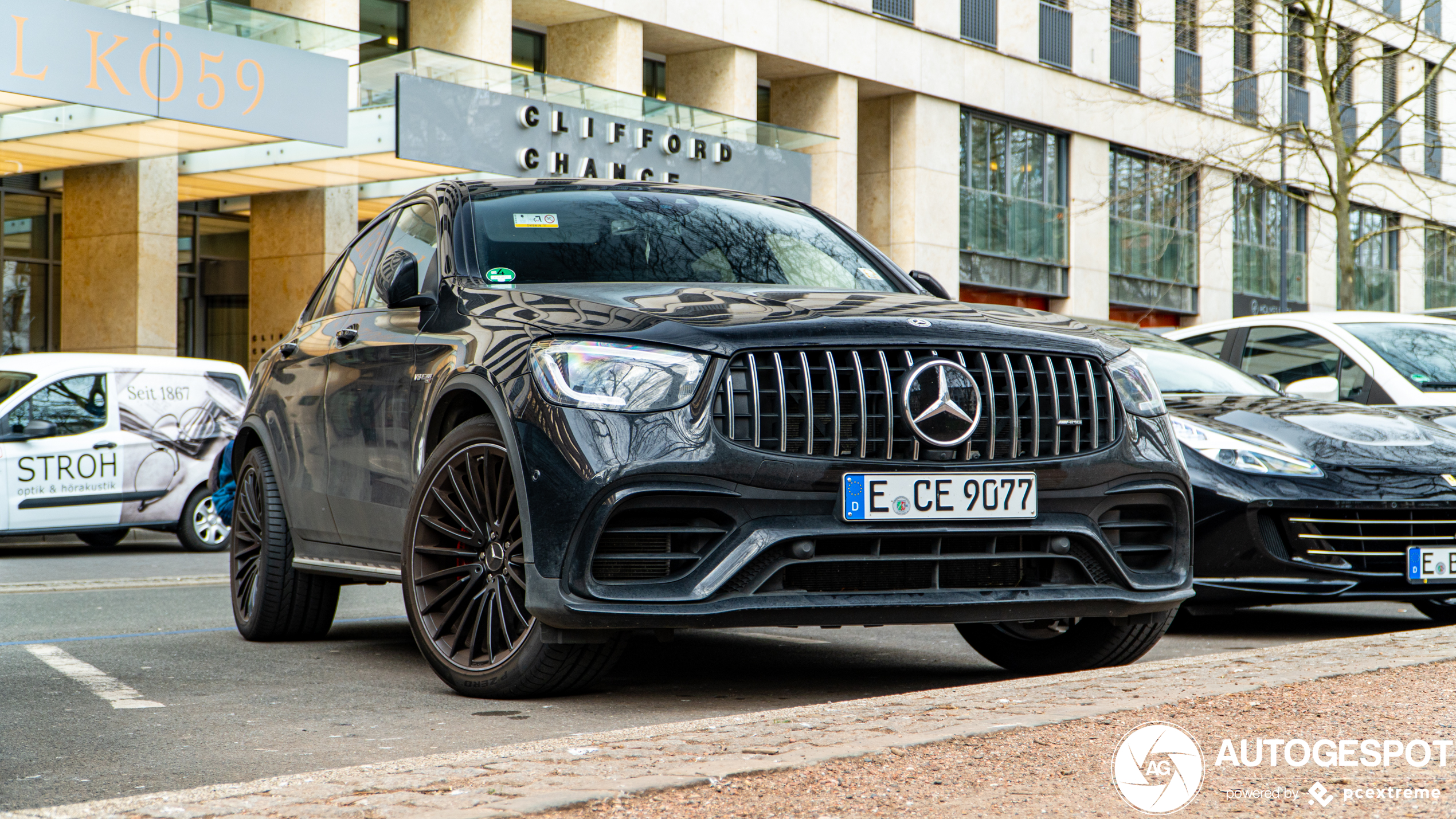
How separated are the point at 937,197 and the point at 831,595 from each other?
81.9 feet

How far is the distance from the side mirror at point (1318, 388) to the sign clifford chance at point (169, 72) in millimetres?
12115

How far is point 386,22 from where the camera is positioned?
23.7 m

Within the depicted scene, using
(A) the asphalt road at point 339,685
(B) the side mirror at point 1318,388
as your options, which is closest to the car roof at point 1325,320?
(B) the side mirror at point 1318,388

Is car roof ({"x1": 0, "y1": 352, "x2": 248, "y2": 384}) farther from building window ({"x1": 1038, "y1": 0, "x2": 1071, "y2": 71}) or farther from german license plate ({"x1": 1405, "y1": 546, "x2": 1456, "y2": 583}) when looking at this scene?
building window ({"x1": 1038, "y1": 0, "x2": 1071, "y2": 71})

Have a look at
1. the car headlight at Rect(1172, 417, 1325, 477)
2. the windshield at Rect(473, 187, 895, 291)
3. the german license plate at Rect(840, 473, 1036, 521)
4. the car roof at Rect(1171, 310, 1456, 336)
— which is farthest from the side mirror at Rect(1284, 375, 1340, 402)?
the german license plate at Rect(840, 473, 1036, 521)

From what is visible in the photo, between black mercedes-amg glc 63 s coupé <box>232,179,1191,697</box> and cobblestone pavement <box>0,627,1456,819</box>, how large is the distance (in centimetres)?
38

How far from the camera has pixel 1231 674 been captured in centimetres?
499

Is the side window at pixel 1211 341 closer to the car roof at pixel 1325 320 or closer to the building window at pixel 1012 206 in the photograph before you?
the car roof at pixel 1325 320

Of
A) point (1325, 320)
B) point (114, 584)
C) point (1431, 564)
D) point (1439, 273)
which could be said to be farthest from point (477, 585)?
point (1439, 273)

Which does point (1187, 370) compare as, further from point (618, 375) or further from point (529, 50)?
point (529, 50)

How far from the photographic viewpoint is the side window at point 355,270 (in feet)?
22.1

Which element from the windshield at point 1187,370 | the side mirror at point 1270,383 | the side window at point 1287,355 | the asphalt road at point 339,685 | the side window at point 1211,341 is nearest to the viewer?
the asphalt road at point 339,685

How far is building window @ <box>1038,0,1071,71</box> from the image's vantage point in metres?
31.4

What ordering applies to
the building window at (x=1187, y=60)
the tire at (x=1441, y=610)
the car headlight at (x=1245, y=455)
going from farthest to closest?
the building window at (x=1187, y=60) < the tire at (x=1441, y=610) < the car headlight at (x=1245, y=455)
